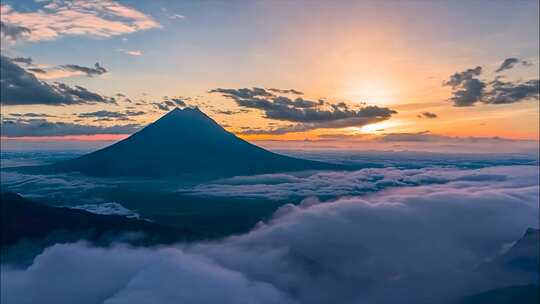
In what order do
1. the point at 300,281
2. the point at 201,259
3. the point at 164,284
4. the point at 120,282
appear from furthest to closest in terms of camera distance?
the point at 300,281, the point at 201,259, the point at 120,282, the point at 164,284

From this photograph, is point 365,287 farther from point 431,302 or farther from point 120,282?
point 120,282

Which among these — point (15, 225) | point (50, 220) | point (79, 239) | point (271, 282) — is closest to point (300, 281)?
point (271, 282)

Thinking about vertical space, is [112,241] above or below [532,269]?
above

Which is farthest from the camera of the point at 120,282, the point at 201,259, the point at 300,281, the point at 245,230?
the point at 245,230

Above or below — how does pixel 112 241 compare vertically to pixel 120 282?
above

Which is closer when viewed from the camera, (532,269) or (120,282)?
(120,282)

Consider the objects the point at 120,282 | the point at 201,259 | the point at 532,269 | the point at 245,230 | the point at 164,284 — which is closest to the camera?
the point at 164,284

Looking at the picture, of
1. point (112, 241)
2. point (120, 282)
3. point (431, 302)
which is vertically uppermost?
point (112, 241)

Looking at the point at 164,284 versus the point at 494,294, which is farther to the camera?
the point at 494,294

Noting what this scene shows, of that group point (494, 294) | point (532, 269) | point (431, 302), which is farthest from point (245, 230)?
point (532, 269)

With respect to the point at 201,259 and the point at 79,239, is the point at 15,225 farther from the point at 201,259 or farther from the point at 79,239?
the point at 201,259
